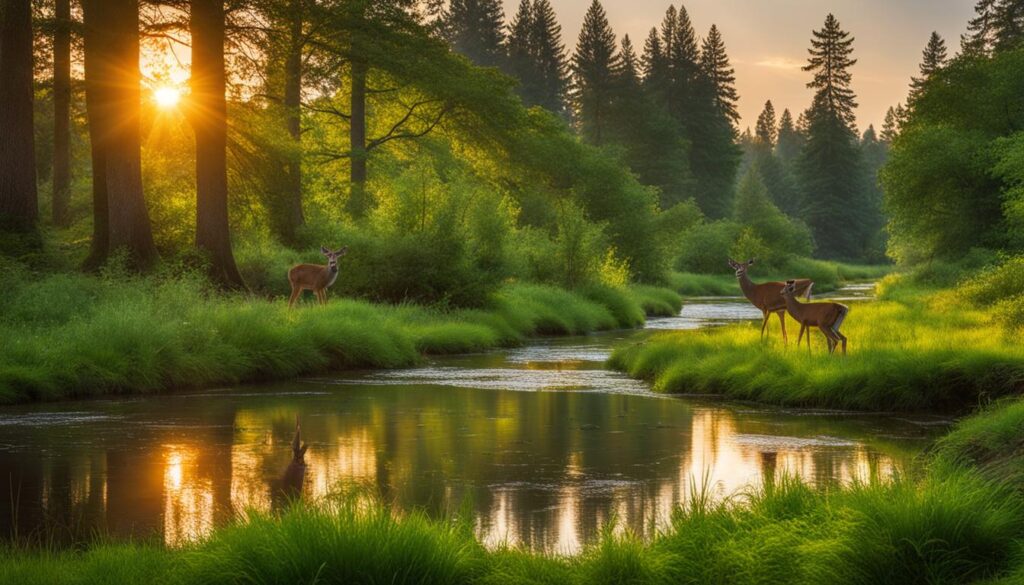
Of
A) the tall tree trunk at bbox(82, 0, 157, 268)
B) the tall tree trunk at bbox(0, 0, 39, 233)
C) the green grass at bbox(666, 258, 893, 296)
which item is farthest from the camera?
the green grass at bbox(666, 258, 893, 296)

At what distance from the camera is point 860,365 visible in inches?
693

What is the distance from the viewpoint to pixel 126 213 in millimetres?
24938

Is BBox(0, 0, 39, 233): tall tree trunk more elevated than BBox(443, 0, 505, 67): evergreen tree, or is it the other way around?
BBox(443, 0, 505, 67): evergreen tree

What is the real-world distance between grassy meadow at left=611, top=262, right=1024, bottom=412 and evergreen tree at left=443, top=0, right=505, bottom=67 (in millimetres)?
73277

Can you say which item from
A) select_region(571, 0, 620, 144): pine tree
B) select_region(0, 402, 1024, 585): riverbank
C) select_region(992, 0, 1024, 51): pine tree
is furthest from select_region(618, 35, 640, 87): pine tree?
select_region(0, 402, 1024, 585): riverbank

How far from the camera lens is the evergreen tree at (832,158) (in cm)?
10219

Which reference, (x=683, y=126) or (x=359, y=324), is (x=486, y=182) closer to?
(x=359, y=324)

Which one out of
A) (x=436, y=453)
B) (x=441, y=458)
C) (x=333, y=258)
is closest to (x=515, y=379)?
(x=333, y=258)

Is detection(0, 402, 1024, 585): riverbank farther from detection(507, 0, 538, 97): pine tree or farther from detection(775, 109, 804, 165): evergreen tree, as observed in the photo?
detection(775, 109, 804, 165): evergreen tree

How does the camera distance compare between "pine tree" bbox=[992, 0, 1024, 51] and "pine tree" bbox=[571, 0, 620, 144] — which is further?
"pine tree" bbox=[571, 0, 620, 144]

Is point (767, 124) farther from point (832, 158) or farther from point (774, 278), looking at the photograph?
Answer: point (774, 278)

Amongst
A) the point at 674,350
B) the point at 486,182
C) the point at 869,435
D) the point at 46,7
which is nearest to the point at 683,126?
the point at 486,182

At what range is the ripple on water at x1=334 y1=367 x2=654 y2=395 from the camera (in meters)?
20.0

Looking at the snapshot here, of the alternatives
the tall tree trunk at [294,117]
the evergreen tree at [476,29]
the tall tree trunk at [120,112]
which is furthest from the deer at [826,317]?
the evergreen tree at [476,29]
